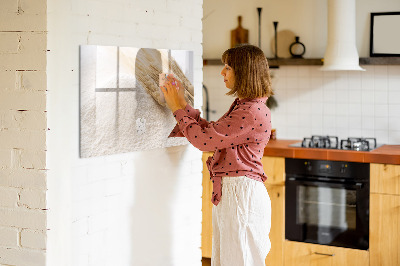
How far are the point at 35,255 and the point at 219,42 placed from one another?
3394mm

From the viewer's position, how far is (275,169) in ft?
14.6

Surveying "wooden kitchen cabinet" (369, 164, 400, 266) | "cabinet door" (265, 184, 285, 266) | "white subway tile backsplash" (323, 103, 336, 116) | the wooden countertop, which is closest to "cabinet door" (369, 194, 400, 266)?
"wooden kitchen cabinet" (369, 164, 400, 266)

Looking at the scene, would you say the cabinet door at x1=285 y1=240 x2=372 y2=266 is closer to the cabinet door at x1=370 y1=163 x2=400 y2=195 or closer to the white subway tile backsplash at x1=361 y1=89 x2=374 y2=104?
the cabinet door at x1=370 y1=163 x2=400 y2=195

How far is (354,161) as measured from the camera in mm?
4203

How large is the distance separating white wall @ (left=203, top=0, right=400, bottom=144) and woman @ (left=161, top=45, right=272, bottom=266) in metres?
2.24

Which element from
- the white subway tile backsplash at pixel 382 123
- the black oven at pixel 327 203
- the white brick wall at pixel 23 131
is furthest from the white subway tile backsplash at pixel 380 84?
the white brick wall at pixel 23 131

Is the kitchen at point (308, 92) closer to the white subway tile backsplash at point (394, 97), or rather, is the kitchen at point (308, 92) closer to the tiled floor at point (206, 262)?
the white subway tile backsplash at point (394, 97)

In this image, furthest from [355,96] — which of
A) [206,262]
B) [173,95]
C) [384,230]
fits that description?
[173,95]

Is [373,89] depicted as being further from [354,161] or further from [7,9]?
[7,9]

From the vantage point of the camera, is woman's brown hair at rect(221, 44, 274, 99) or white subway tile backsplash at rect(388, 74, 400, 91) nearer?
woman's brown hair at rect(221, 44, 274, 99)

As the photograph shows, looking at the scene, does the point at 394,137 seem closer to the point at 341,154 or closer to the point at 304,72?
the point at 341,154

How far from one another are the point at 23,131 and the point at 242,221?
106cm

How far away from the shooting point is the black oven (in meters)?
4.22

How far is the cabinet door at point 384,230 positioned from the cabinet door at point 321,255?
10 centimetres
